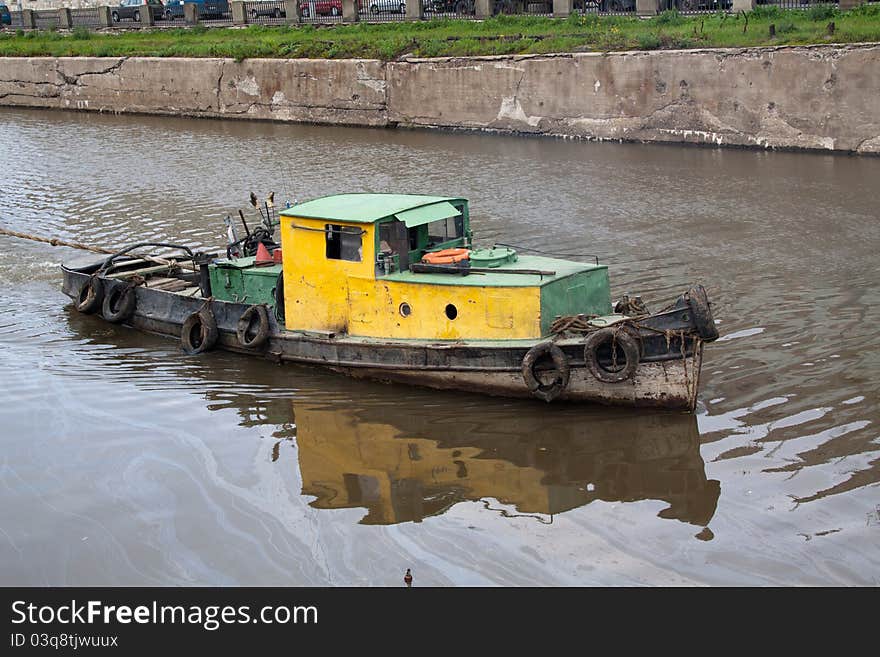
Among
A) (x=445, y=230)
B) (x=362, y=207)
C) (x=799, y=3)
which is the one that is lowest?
(x=445, y=230)

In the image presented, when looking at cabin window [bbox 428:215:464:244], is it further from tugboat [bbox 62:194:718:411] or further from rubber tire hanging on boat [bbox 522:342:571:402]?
rubber tire hanging on boat [bbox 522:342:571:402]

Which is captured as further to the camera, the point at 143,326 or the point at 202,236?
the point at 202,236

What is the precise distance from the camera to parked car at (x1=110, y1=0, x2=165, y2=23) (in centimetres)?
4353

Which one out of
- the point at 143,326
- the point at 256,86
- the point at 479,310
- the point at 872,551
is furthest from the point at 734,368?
the point at 256,86

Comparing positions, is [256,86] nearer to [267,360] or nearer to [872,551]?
[267,360]

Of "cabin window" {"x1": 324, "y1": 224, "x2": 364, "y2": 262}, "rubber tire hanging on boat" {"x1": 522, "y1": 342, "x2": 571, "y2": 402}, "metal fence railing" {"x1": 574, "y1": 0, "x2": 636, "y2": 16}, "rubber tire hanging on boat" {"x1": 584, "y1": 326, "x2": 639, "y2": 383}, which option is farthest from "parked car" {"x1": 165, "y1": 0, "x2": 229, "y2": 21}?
"rubber tire hanging on boat" {"x1": 584, "y1": 326, "x2": 639, "y2": 383}

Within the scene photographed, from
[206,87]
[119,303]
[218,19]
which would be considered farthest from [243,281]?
[218,19]

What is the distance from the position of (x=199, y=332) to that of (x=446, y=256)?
3728 mm

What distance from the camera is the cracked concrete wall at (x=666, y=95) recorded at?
23.9 meters

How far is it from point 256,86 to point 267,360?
2154 centimetres

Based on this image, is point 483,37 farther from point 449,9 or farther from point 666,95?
point 666,95

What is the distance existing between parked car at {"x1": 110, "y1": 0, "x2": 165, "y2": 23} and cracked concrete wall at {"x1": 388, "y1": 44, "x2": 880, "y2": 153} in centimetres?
1675

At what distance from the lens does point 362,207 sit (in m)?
12.6

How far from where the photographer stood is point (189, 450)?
11.1m
